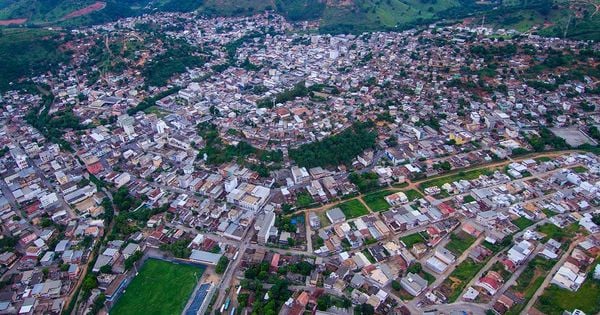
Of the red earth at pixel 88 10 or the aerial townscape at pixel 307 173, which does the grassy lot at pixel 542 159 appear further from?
the red earth at pixel 88 10

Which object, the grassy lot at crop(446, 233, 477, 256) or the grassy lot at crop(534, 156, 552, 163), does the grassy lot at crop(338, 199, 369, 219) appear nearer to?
the grassy lot at crop(446, 233, 477, 256)

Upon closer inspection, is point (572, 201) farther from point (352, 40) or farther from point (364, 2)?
point (364, 2)

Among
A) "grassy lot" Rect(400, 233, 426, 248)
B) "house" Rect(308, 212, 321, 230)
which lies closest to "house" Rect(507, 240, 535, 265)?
"grassy lot" Rect(400, 233, 426, 248)

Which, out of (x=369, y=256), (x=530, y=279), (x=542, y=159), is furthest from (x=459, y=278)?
(x=542, y=159)

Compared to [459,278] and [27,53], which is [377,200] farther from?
[27,53]

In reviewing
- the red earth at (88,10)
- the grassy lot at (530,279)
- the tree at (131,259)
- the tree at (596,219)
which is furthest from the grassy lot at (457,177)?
the red earth at (88,10)

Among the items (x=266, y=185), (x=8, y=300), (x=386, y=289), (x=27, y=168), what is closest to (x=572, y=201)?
(x=386, y=289)
